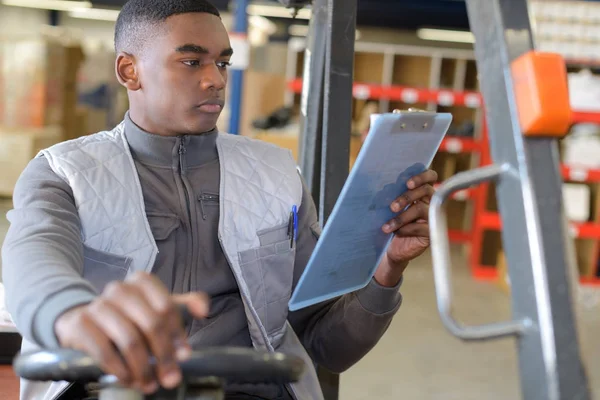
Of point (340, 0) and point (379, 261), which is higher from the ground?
point (340, 0)

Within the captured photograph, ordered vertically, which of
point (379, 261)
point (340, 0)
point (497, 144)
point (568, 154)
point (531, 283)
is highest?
point (340, 0)

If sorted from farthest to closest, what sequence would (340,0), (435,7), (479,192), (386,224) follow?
(435,7) < (479,192) < (340,0) < (386,224)

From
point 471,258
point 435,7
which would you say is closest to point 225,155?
point 471,258

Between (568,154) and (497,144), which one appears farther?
(568,154)

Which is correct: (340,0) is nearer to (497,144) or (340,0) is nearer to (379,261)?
(379,261)

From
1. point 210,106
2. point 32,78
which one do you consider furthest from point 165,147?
point 32,78

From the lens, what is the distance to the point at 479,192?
634 centimetres

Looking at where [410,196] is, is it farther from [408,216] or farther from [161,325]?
[161,325]

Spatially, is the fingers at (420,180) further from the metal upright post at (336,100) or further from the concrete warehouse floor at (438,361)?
the concrete warehouse floor at (438,361)

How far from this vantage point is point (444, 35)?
16.6m

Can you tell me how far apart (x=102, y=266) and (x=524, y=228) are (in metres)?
0.82

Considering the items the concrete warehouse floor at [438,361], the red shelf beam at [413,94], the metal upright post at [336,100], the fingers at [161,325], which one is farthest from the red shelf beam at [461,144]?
the fingers at [161,325]

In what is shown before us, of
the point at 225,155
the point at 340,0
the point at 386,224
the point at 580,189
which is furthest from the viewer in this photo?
the point at 580,189

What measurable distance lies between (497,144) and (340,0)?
3.25 feet
